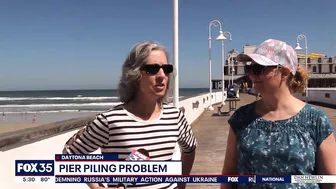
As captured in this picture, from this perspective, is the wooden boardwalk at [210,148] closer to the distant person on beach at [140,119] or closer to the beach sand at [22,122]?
the distant person on beach at [140,119]

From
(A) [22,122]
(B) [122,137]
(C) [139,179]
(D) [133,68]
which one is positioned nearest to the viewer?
(C) [139,179]

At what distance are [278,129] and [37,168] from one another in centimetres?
114

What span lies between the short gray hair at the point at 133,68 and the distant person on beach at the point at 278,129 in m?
0.50

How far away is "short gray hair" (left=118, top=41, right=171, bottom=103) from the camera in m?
1.84

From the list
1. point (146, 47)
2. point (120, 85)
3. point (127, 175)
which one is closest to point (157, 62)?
point (146, 47)

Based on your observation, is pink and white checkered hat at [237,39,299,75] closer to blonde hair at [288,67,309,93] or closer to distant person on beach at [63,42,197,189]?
blonde hair at [288,67,309,93]

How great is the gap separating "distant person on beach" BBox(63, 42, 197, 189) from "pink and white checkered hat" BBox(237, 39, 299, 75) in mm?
461

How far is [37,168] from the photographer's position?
169cm

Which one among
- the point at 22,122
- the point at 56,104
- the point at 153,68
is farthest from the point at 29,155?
Result: the point at 56,104

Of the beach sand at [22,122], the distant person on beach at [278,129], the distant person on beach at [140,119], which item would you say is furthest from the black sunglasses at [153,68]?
the beach sand at [22,122]

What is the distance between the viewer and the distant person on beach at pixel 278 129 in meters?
1.65

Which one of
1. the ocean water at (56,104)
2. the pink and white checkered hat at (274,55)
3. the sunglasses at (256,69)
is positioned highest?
the pink and white checkered hat at (274,55)

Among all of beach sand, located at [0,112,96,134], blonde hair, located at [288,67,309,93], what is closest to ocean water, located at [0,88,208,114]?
beach sand, located at [0,112,96,134]

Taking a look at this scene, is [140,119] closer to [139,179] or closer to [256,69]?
[139,179]
